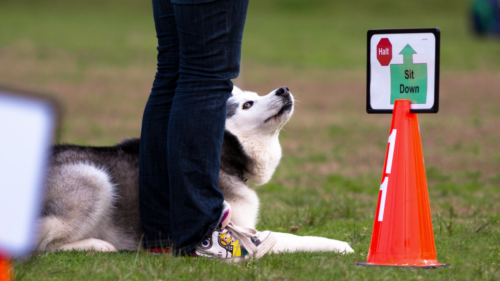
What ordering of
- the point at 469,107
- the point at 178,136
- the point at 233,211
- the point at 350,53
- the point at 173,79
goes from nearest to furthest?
the point at 178,136 < the point at 173,79 < the point at 233,211 < the point at 469,107 < the point at 350,53

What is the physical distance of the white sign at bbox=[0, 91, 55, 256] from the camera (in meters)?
1.25

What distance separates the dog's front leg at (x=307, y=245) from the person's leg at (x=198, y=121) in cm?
41

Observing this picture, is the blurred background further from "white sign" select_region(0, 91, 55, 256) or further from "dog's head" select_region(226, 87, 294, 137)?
"dog's head" select_region(226, 87, 294, 137)

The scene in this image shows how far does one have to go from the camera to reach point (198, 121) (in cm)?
Answer: 241

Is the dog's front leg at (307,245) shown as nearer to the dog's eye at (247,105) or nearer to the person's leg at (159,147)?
the person's leg at (159,147)

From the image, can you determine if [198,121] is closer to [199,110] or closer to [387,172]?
[199,110]

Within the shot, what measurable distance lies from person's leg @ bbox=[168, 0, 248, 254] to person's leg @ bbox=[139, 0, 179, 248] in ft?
0.84

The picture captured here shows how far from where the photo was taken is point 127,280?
2010 mm

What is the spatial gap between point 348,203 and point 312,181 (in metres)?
1.90

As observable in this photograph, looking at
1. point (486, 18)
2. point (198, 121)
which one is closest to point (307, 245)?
point (198, 121)

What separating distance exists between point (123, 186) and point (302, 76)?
14.5m

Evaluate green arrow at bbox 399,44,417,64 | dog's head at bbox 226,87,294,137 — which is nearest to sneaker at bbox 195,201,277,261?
dog's head at bbox 226,87,294,137

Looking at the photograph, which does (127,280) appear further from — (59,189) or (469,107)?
(469,107)

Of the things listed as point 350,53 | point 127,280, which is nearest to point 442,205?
point 127,280
